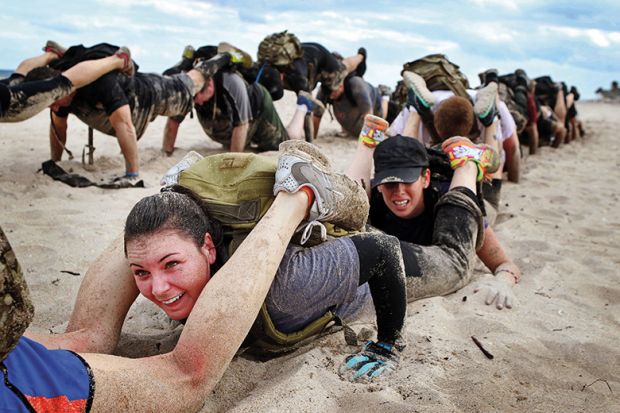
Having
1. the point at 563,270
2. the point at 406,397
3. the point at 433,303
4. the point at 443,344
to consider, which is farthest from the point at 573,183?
the point at 406,397

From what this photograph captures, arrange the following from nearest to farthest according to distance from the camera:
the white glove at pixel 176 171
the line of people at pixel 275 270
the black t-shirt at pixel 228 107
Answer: the line of people at pixel 275 270
the white glove at pixel 176 171
the black t-shirt at pixel 228 107

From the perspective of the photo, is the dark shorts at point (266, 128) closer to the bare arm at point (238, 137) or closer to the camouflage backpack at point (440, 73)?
the bare arm at point (238, 137)

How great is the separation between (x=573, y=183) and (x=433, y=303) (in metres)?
4.10

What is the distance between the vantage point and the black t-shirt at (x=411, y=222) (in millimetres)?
3270

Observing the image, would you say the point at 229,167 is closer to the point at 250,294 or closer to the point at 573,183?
the point at 250,294

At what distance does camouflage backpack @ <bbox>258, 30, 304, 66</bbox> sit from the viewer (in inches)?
261

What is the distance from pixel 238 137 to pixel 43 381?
463 cm

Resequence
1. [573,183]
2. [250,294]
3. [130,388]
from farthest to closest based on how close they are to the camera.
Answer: [573,183] < [250,294] < [130,388]

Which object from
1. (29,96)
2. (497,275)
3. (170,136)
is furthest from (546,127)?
(29,96)

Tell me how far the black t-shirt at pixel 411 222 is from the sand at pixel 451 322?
416 mm

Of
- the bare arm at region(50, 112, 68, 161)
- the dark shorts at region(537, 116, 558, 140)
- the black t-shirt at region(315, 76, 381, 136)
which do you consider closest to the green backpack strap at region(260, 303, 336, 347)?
the bare arm at region(50, 112, 68, 161)

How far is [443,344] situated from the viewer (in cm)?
230

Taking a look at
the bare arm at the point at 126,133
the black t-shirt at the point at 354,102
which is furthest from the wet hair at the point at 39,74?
the black t-shirt at the point at 354,102

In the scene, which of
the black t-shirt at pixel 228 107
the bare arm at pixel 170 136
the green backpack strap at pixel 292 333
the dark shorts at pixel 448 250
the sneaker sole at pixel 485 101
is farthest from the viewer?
the bare arm at pixel 170 136
